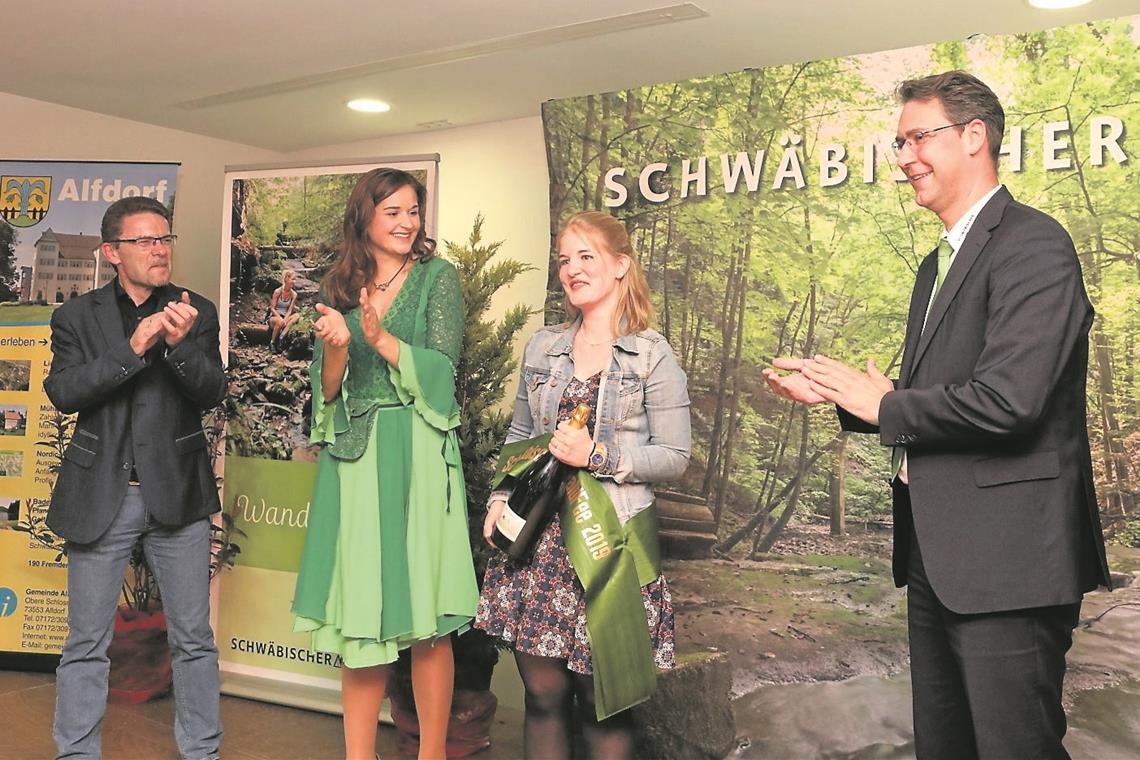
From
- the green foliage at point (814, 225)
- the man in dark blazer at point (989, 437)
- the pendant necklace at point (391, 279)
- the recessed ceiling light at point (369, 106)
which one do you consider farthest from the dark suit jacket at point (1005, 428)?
the recessed ceiling light at point (369, 106)

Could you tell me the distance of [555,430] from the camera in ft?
8.30

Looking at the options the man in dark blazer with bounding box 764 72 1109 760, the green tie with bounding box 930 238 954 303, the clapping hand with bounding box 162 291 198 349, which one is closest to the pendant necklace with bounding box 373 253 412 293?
the clapping hand with bounding box 162 291 198 349

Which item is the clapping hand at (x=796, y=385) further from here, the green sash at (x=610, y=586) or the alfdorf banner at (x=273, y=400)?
the alfdorf banner at (x=273, y=400)

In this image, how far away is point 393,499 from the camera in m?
2.85

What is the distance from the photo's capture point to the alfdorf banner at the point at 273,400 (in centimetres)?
388

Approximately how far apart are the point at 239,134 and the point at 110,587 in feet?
9.75

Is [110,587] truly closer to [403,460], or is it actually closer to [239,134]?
[403,460]

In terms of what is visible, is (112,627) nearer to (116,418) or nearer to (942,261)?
(116,418)

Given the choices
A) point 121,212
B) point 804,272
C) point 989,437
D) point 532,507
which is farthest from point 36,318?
point 989,437

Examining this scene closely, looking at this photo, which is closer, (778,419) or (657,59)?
Answer: (778,419)

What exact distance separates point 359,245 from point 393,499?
715 mm

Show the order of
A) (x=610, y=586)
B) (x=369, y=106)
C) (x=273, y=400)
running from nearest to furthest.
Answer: (x=610, y=586), (x=273, y=400), (x=369, y=106)

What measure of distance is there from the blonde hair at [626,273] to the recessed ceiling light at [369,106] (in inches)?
89.3

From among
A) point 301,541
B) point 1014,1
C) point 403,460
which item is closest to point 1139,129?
point 1014,1
